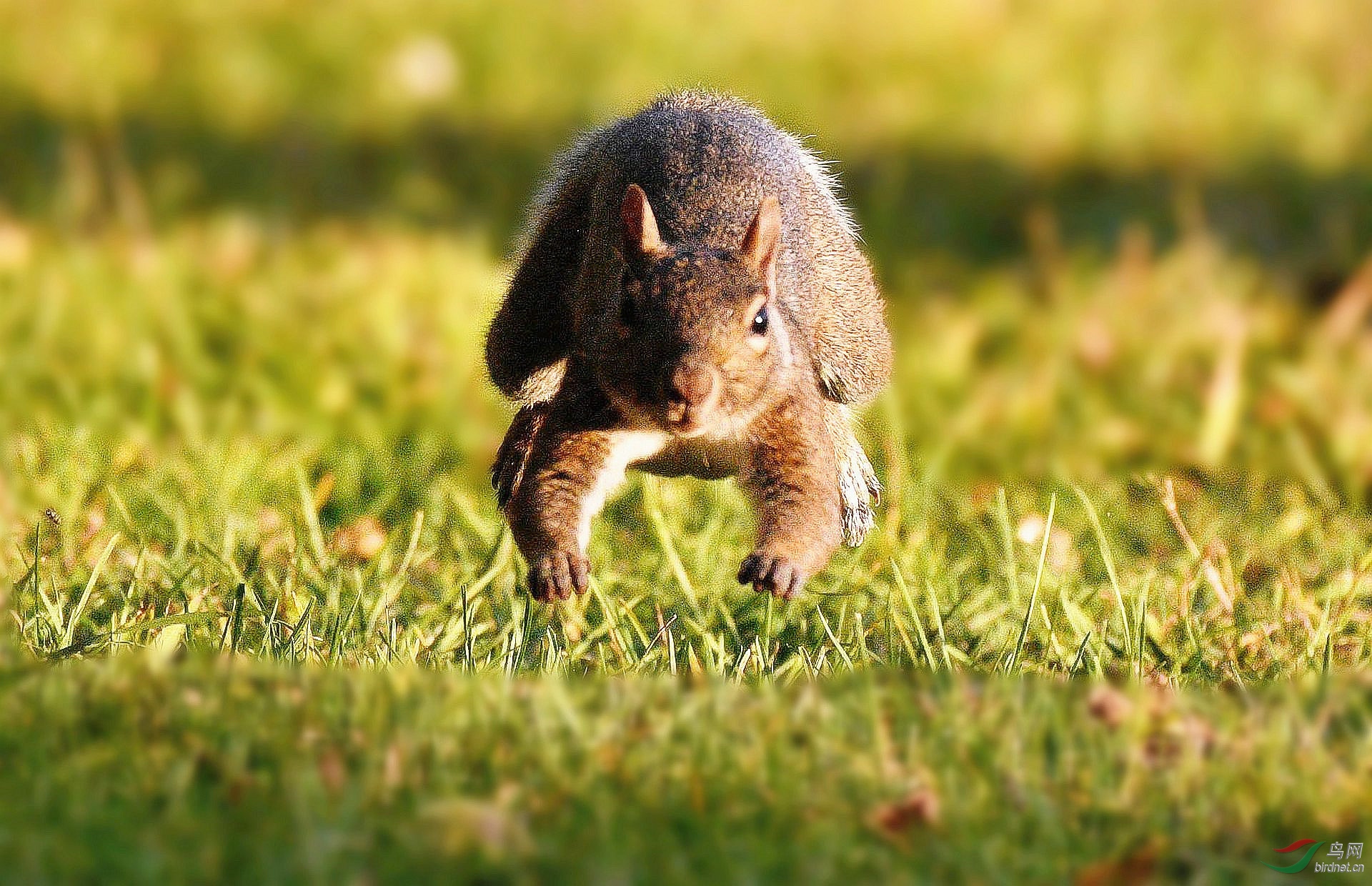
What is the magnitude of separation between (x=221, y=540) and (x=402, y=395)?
1.58 meters

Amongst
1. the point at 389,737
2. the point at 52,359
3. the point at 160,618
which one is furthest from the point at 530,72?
the point at 389,737

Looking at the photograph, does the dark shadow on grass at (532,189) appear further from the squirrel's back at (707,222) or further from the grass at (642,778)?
the grass at (642,778)

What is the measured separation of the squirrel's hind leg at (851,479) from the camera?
11.4 feet

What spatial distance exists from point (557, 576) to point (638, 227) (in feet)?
1.78

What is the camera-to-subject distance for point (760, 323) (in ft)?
9.18

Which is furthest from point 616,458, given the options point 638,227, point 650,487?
point 650,487

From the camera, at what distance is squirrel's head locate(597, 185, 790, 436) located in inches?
106

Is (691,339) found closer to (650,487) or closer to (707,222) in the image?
(707,222)

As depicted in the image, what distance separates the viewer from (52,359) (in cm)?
514

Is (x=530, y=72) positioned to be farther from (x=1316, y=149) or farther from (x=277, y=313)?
(x=1316, y=149)

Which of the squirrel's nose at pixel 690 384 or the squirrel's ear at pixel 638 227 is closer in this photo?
the squirrel's nose at pixel 690 384

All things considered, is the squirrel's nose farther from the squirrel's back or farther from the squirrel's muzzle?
the squirrel's back

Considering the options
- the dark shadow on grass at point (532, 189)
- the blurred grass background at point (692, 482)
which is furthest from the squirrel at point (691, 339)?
the dark shadow on grass at point (532, 189)

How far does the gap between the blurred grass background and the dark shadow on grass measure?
0.07 ft
